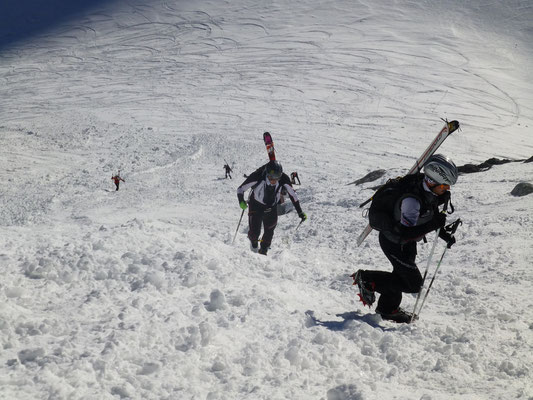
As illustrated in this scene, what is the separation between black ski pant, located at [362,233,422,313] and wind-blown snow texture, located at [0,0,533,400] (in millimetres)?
305

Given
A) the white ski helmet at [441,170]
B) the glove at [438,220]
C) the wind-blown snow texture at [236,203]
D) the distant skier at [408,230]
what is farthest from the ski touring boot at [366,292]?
the white ski helmet at [441,170]

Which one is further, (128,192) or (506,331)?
(128,192)

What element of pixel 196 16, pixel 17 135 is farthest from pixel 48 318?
pixel 196 16

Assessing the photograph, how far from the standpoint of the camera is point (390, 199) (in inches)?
241

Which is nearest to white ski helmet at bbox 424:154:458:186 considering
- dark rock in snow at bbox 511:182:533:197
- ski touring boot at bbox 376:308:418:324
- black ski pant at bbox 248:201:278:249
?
ski touring boot at bbox 376:308:418:324

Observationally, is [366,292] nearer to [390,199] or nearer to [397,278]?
[397,278]

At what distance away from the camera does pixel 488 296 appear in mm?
7086

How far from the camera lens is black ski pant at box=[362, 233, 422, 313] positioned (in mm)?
6246

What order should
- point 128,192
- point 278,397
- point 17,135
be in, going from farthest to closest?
point 17,135
point 128,192
point 278,397

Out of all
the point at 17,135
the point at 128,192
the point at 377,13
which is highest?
the point at 377,13

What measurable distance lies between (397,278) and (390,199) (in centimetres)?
104

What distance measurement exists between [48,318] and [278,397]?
2.47m

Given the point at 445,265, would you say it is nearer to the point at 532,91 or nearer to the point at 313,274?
the point at 313,274

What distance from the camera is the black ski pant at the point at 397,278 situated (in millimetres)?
6246
